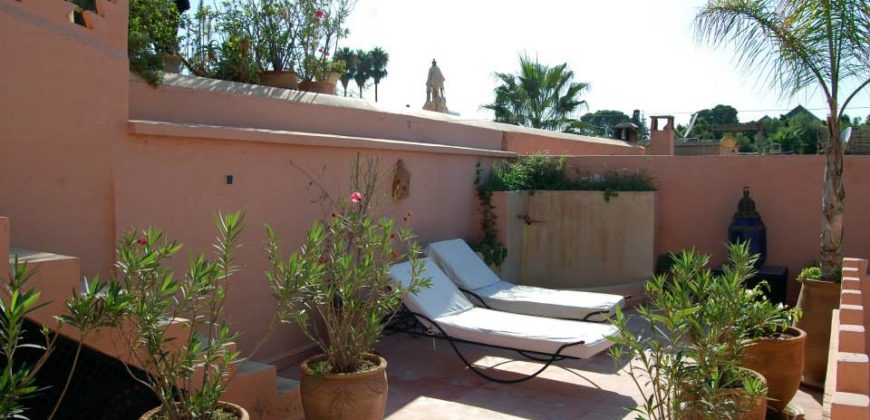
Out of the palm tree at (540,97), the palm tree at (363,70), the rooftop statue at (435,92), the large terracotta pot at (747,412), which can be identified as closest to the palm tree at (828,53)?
the large terracotta pot at (747,412)

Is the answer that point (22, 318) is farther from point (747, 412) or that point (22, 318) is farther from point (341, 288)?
point (747, 412)

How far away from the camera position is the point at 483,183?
952 cm

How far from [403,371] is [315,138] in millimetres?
2306

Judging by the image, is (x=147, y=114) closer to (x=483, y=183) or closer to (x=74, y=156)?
(x=74, y=156)

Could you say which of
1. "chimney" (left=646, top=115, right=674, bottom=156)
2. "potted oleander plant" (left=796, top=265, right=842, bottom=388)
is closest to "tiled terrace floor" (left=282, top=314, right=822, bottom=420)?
"potted oleander plant" (left=796, top=265, right=842, bottom=388)

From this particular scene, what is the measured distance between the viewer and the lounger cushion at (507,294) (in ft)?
22.5

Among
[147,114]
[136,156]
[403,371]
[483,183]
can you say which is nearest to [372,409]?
[403,371]

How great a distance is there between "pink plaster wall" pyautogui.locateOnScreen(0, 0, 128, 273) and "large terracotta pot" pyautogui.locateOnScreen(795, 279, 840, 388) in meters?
5.64

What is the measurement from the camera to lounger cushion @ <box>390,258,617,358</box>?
5.75 meters

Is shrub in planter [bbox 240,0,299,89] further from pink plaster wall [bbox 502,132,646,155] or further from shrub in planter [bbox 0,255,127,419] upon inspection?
shrub in planter [bbox 0,255,127,419]

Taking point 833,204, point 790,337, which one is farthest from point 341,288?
point 833,204

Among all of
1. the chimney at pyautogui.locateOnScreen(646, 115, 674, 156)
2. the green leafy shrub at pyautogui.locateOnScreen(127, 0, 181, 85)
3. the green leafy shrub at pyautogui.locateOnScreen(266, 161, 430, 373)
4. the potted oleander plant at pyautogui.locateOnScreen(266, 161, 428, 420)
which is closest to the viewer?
the green leafy shrub at pyautogui.locateOnScreen(266, 161, 430, 373)

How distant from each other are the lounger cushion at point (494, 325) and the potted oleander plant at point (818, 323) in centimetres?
164

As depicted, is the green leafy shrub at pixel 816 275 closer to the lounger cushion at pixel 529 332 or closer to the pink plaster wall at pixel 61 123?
the lounger cushion at pixel 529 332
